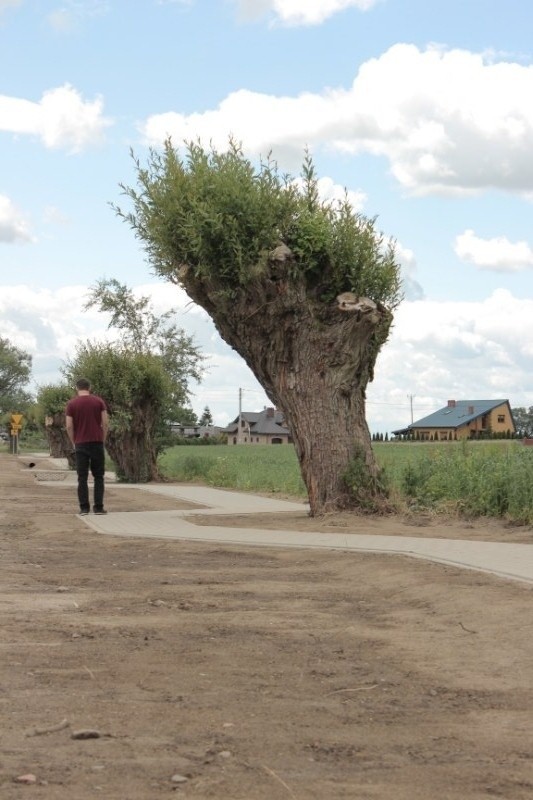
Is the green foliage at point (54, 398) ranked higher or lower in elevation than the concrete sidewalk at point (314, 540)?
higher

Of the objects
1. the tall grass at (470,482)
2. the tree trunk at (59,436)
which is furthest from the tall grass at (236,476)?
the tree trunk at (59,436)

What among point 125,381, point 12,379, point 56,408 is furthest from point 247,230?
point 12,379

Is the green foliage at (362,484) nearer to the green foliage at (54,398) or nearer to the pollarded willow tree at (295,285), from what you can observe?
the pollarded willow tree at (295,285)

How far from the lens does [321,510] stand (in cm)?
1602

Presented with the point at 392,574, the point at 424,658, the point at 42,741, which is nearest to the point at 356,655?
the point at 424,658

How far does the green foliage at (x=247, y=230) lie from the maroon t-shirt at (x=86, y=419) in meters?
2.30

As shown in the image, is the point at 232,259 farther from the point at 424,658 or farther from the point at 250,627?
the point at 424,658

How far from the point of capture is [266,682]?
18.3ft

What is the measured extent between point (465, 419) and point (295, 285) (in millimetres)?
101524

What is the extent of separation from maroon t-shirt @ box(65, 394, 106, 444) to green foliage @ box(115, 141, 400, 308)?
2.30 m

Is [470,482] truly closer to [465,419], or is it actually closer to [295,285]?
[295,285]

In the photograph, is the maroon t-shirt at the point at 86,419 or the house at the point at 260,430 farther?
the house at the point at 260,430

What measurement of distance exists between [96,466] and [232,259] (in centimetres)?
374

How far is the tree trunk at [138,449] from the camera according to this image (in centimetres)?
3133
